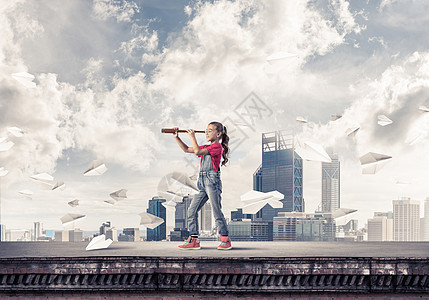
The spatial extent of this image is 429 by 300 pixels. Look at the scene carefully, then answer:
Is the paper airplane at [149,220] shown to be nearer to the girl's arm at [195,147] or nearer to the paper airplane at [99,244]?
the paper airplane at [99,244]

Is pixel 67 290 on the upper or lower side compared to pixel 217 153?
lower

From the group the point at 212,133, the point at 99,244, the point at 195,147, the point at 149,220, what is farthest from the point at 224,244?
the point at 149,220

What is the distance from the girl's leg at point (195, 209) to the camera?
11.7 m

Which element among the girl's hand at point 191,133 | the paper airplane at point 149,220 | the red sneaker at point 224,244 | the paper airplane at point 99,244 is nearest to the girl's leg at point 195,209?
the red sneaker at point 224,244

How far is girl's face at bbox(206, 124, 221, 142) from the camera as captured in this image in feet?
38.1

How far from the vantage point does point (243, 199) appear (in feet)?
46.3

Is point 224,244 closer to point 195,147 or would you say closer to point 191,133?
point 195,147

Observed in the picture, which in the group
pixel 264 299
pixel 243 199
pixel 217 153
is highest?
pixel 217 153

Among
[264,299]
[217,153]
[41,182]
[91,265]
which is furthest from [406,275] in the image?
[41,182]

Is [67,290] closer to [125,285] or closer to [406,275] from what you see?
[125,285]

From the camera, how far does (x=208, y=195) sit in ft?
37.7

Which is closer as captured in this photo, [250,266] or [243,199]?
[250,266]

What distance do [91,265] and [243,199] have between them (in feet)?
18.7

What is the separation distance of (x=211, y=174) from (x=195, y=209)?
0.98m
